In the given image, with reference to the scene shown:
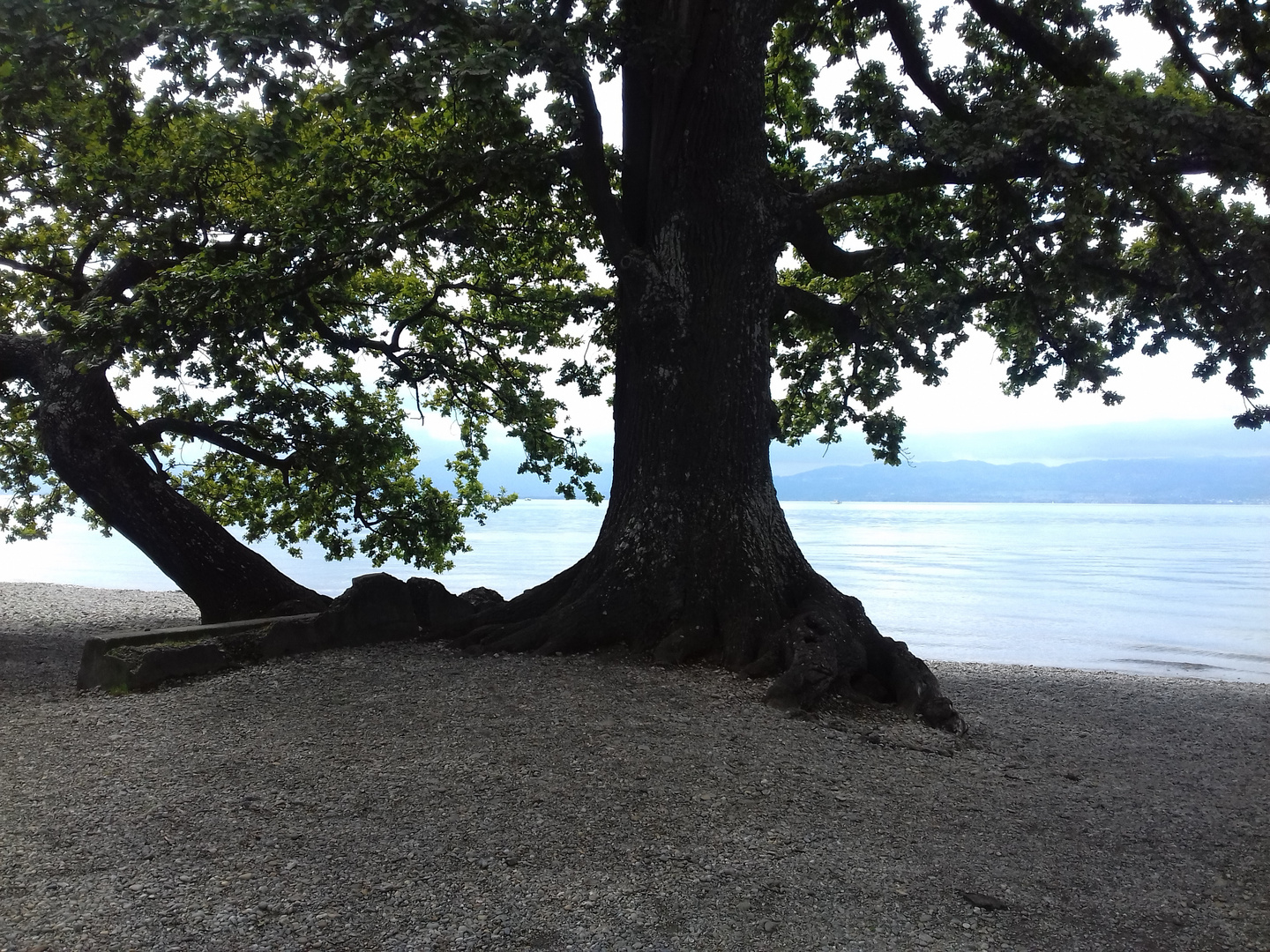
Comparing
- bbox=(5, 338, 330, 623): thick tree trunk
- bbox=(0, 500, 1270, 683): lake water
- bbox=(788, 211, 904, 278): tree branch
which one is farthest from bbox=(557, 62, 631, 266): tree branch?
bbox=(0, 500, 1270, 683): lake water

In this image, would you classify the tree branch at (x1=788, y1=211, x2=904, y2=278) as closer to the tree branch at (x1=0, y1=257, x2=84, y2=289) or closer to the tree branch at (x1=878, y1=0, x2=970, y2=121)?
the tree branch at (x1=878, y1=0, x2=970, y2=121)

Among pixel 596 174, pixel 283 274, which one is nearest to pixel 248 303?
pixel 283 274

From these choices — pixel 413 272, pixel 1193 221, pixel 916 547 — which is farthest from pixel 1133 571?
pixel 413 272

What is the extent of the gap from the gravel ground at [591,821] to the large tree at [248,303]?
2992mm

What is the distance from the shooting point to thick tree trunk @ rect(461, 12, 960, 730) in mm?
6430

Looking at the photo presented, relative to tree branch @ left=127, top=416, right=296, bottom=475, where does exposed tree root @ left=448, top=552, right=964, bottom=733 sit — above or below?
below

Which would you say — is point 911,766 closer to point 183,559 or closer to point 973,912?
point 973,912

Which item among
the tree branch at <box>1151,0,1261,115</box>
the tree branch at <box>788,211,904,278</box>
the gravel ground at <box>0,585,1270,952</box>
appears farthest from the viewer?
the tree branch at <box>1151,0,1261,115</box>

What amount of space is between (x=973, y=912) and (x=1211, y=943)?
0.81 metres

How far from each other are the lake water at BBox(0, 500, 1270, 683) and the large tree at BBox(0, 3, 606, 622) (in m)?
6.66

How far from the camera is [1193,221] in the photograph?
6.86 m

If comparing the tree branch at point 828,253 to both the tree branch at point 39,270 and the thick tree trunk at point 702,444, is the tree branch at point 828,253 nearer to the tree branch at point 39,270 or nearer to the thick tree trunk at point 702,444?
the thick tree trunk at point 702,444

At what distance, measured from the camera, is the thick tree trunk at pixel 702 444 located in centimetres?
643

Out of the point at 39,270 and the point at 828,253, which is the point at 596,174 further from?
the point at 39,270
